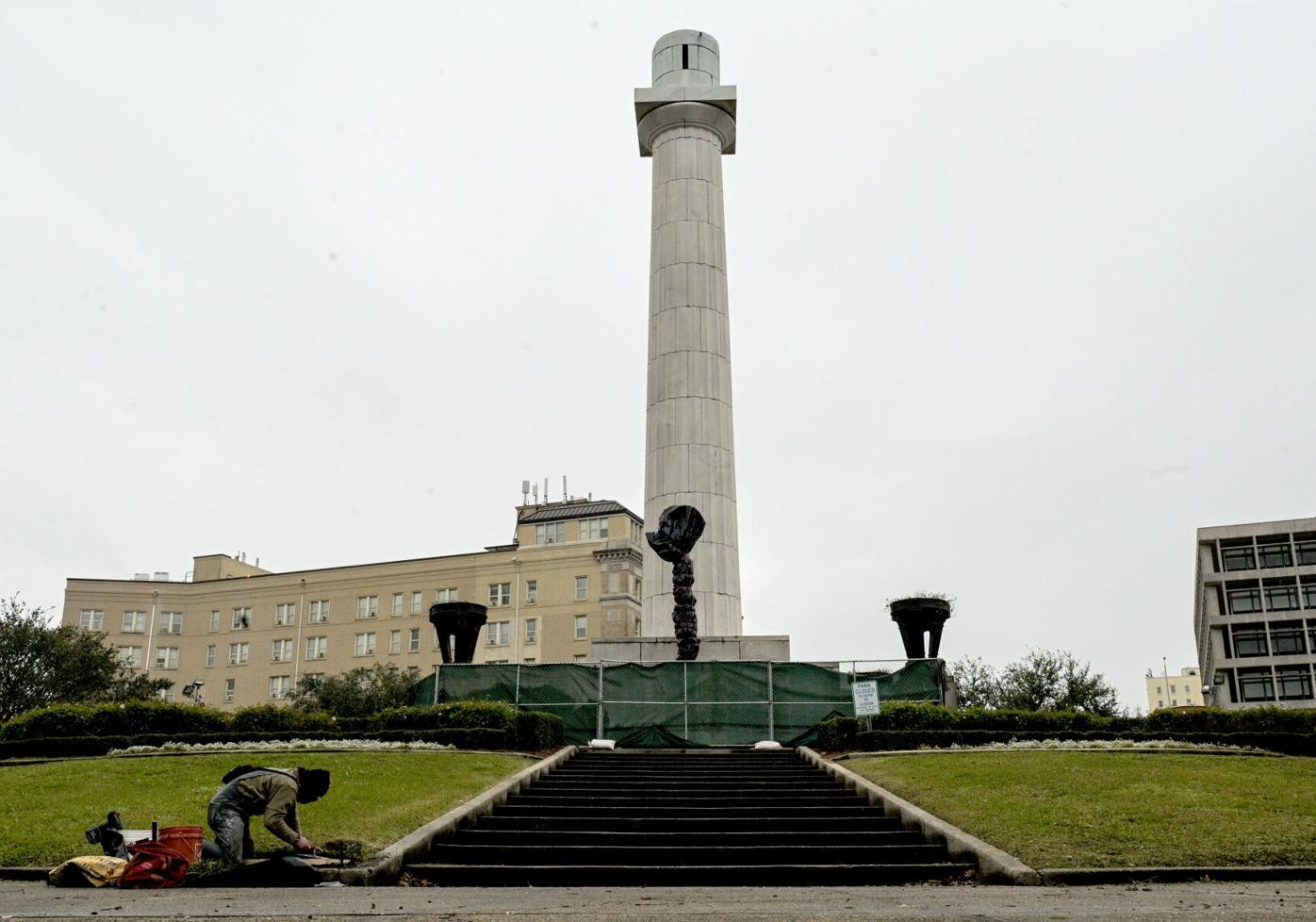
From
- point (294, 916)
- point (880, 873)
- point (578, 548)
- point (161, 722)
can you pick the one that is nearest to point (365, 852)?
point (294, 916)

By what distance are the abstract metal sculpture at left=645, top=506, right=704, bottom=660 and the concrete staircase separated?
1032 cm

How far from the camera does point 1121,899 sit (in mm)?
11852

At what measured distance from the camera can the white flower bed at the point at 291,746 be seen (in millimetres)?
24547

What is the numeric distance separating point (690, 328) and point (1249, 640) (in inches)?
2366

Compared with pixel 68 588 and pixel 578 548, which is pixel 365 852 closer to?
pixel 578 548

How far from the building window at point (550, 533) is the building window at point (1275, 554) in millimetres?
46777

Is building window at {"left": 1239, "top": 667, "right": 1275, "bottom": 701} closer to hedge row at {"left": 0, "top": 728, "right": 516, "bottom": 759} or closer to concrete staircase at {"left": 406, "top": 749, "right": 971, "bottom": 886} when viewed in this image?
concrete staircase at {"left": 406, "top": 749, "right": 971, "bottom": 886}

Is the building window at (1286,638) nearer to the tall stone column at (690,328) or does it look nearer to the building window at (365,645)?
the tall stone column at (690,328)

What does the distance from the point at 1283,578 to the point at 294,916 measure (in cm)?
8499

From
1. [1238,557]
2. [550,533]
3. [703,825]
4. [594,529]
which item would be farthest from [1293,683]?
[703,825]

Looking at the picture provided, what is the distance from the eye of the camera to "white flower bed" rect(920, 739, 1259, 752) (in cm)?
2386

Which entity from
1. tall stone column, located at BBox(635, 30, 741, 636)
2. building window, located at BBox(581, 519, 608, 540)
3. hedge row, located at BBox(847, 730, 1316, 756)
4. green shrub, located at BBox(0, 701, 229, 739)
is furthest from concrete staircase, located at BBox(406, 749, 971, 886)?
building window, located at BBox(581, 519, 608, 540)

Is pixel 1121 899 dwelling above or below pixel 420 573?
below

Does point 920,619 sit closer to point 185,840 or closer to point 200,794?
point 200,794
